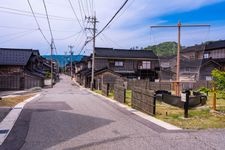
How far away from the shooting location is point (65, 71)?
16900 cm

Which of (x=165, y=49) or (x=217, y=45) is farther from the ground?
(x=217, y=45)

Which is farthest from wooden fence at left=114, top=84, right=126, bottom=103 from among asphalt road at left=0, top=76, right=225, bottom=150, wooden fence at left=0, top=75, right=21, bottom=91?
wooden fence at left=0, top=75, right=21, bottom=91

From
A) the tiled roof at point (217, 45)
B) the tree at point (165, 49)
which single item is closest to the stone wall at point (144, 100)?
the tree at point (165, 49)

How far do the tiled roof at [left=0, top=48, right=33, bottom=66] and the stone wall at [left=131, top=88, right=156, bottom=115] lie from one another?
103 ft

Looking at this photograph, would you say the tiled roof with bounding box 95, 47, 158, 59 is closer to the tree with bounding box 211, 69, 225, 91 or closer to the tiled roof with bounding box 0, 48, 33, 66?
the tiled roof with bounding box 0, 48, 33, 66

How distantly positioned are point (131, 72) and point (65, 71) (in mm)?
116636

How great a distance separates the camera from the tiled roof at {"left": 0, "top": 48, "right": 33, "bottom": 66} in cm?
4500

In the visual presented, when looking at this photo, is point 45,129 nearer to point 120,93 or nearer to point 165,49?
point 120,93

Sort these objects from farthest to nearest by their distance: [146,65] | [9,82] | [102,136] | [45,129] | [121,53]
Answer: [121,53] → [146,65] → [9,82] → [45,129] → [102,136]

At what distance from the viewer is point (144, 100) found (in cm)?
1565

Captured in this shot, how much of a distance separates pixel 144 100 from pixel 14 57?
3562cm

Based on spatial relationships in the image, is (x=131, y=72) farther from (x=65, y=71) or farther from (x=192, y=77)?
(x=65, y=71)

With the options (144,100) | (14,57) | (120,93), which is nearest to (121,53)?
(14,57)

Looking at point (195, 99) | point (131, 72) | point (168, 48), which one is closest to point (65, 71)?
point (131, 72)
